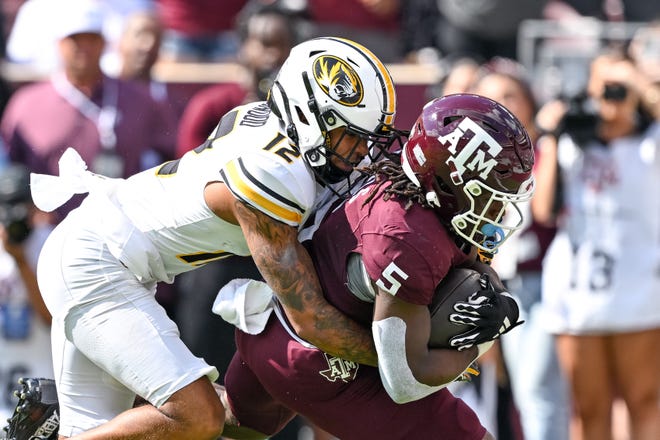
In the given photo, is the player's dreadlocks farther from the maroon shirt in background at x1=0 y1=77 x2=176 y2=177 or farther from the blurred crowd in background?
the maroon shirt in background at x1=0 y1=77 x2=176 y2=177

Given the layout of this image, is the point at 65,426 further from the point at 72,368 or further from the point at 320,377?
the point at 320,377

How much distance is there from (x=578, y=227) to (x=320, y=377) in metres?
2.63

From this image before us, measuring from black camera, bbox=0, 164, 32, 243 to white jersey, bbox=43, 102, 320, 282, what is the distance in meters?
1.44

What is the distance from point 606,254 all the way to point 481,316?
8.37 ft

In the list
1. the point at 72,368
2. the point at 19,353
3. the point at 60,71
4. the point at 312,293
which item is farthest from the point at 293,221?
the point at 60,71

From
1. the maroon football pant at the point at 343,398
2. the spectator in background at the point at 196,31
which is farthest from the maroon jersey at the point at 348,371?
the spectator in background at the point at 196,31

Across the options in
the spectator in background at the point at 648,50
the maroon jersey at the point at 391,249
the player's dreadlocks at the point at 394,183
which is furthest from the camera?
the spectator in background at the point at 648,50

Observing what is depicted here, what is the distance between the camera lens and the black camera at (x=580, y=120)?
Result: 7340 mm

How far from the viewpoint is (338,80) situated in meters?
5.20

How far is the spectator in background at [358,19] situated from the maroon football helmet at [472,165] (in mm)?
4131

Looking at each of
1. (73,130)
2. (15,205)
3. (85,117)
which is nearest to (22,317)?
(15,205)

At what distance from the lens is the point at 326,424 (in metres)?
5.38

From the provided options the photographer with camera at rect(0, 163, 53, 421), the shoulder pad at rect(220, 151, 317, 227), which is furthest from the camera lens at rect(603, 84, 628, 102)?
the photographer with camera at rect(0, 163, 53, 421)

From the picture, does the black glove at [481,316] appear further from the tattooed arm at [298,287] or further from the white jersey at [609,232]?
the white jersey at [609,232]
